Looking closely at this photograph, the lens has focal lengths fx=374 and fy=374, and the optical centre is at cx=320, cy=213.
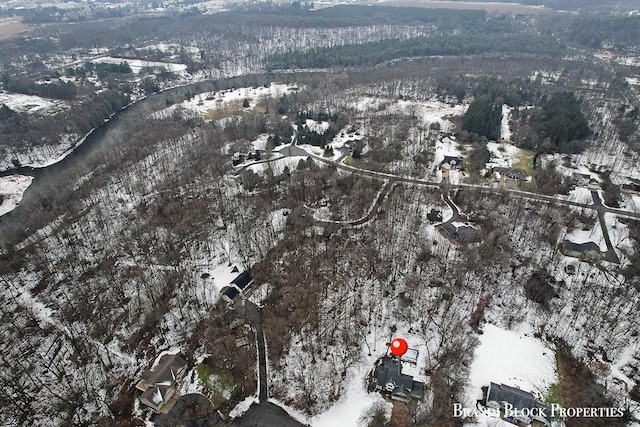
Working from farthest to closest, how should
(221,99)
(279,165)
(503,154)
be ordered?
1. (221,99)
2. (503,154)
3. (279,165)

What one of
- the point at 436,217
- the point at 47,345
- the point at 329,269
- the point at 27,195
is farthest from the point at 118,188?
the point at 436,217

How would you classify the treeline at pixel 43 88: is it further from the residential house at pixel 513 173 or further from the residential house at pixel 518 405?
the residential house at pixel 518 405

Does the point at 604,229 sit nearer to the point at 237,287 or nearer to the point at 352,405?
the point at 352,405

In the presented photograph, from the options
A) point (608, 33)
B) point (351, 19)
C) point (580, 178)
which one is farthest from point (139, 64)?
point (608, 33)

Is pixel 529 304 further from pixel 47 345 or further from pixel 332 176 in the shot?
pixel 47 345

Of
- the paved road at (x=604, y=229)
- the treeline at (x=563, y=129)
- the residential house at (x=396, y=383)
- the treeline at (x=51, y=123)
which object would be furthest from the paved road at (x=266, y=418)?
the treeline at (x=51, y=123)

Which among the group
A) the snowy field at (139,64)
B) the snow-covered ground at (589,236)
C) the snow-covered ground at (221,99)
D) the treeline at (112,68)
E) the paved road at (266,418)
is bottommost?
the paved road at (266,418)

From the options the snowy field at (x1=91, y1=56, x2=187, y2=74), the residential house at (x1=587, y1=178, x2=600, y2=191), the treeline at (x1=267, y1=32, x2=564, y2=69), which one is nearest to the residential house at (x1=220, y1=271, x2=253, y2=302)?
the residential house at (x1=587, y1=178, x2=600, y2=191)
